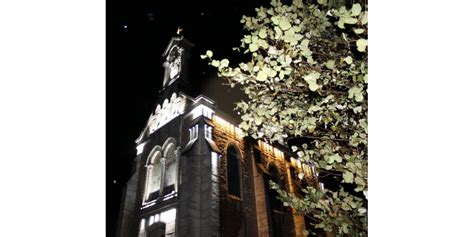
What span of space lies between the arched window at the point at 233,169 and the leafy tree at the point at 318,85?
1550mm

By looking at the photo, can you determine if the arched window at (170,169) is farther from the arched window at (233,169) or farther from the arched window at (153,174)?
the arched window at (233,169)

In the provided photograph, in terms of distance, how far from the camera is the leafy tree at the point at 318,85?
196 cm

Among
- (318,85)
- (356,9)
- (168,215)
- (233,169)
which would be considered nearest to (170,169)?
(168,215)

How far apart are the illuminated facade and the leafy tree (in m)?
1.29

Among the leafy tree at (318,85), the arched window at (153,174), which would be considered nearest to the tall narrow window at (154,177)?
the arched window at (153,174)

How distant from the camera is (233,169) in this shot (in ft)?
14.1

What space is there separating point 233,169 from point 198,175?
446 mm

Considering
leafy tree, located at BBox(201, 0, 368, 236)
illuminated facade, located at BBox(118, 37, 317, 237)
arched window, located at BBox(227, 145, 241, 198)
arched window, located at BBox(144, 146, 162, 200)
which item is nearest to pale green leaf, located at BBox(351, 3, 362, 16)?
leafy tree, located at BBox(201, 0, 368, 236)

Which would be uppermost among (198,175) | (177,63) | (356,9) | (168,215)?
(177,63)

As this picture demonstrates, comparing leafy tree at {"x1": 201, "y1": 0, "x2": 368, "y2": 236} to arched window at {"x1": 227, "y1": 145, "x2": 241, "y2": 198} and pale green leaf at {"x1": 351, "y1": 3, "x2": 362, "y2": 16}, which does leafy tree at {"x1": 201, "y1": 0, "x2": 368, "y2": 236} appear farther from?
arched window at {"x1": 227, "y1": 145, "x2": 241, "y2": 198}

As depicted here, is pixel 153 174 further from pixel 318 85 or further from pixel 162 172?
pixel 318 85
